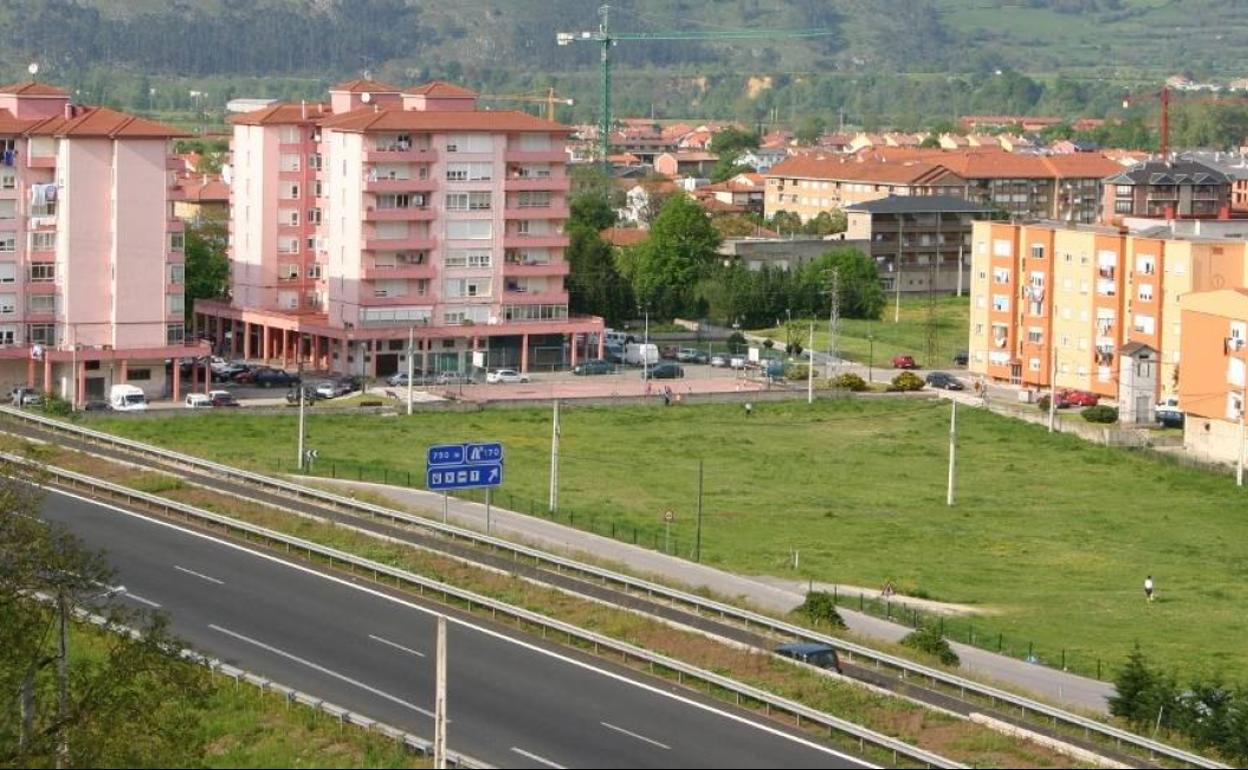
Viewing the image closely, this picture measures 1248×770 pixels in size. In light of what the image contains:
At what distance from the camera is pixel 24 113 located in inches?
3337

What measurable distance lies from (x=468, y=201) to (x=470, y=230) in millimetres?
1000

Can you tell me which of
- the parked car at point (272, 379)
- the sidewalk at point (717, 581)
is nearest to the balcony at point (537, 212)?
the parked car at point (272, 379)

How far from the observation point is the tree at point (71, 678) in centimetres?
3756

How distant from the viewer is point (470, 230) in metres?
93.2

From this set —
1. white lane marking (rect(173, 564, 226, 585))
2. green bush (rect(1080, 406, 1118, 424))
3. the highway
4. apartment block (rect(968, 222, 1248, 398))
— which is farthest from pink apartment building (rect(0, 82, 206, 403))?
white lane marking (rect(173, 564, 226, 585))

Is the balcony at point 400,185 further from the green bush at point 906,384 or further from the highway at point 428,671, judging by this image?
the highway at point 428,671

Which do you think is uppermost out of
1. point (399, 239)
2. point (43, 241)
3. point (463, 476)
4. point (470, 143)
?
point (470, 143)

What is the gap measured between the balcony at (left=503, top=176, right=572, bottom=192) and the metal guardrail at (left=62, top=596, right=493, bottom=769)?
4883 cm

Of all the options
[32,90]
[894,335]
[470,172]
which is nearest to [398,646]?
[32,90]

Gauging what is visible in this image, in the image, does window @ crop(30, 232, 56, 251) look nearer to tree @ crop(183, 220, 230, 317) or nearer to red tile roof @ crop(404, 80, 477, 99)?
tree @ crop(183, 220, 230, 317)

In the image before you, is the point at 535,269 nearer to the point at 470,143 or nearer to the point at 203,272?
the point at 470,143

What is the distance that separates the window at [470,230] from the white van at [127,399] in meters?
15.9

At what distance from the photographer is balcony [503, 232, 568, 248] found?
308 ft

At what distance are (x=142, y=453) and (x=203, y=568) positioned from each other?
15.1 metres
